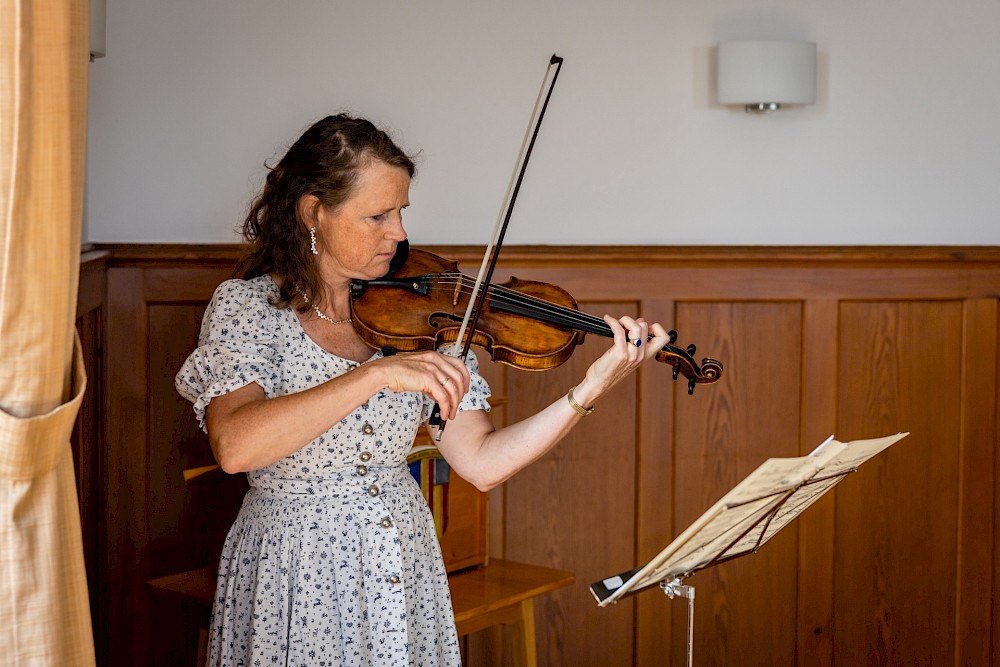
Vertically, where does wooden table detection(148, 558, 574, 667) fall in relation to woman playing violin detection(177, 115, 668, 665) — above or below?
below

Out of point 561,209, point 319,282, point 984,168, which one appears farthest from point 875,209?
point 319,282

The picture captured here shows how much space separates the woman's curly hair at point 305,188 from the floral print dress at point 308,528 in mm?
40

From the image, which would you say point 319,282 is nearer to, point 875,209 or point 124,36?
point 124,36

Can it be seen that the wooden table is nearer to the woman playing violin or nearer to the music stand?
the woman playing violin

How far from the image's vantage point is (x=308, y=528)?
69.4 inches

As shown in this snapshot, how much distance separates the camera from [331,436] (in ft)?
5.88

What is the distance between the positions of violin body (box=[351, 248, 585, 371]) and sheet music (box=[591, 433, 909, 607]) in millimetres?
480

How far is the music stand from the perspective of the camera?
1301 millimetres

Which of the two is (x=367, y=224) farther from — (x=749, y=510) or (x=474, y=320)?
(x=749, y=510)

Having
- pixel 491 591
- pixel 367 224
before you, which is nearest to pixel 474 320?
pixel 367 224

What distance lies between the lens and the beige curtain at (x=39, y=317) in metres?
0.86

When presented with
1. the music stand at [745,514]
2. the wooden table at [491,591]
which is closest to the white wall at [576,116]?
the wooden table at [491,591]

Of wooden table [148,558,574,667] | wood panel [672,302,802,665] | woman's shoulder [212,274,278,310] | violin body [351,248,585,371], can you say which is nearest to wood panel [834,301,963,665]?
wood panel [672,302,802,665]

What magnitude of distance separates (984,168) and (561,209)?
46.3 inches
